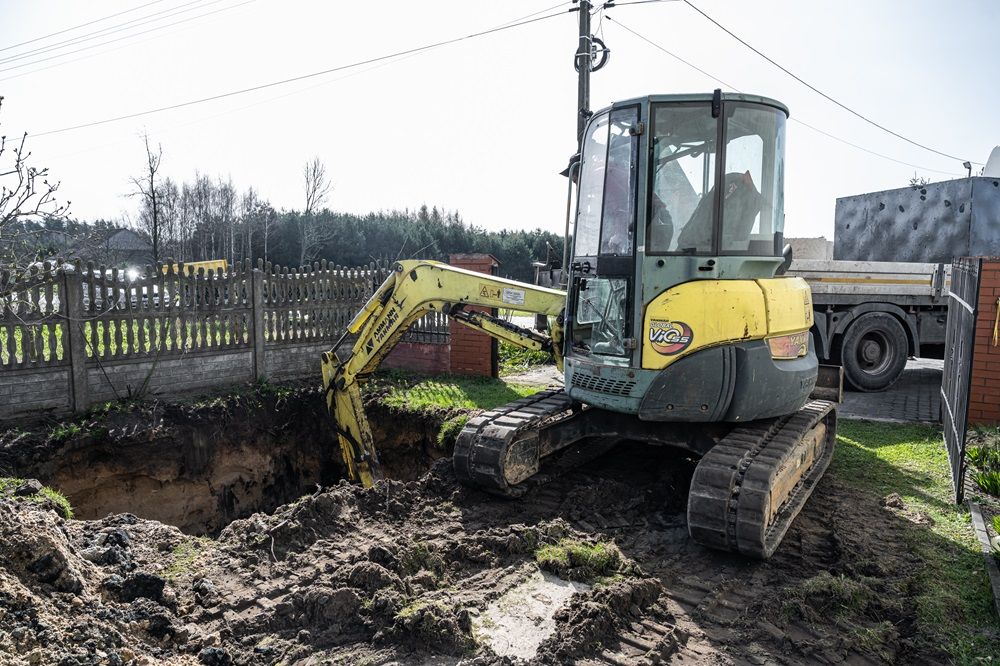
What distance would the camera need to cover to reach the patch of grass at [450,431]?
820 centimetres

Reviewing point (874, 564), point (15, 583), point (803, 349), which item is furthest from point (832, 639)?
point (15, 583)

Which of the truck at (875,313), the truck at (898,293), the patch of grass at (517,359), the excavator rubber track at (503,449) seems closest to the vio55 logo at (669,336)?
the excavator rubber track at (503,449)

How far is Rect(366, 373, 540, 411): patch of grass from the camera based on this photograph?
9.09 m

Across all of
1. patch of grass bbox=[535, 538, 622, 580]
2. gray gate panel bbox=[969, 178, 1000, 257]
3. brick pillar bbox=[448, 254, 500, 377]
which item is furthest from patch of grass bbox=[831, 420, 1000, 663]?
gray gate panel bbox=[969, 178, 1000, 257]

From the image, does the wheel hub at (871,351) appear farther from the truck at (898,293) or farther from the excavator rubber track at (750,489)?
→ the excavator rubber track at (750,489)

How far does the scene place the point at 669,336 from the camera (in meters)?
4.86

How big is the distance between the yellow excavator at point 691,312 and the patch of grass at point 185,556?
1.94 m

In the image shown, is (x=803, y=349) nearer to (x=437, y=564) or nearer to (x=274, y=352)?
(x=437, y=564)

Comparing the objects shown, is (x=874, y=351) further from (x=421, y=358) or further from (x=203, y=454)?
(x=203, y=454)

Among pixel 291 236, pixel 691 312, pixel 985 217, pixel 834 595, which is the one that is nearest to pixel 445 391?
pixel 691 312

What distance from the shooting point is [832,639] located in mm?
3596

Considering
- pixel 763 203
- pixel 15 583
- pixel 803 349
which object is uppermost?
pixel 763 203

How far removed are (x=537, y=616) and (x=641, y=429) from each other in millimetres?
2163

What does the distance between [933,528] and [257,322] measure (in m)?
8.23
